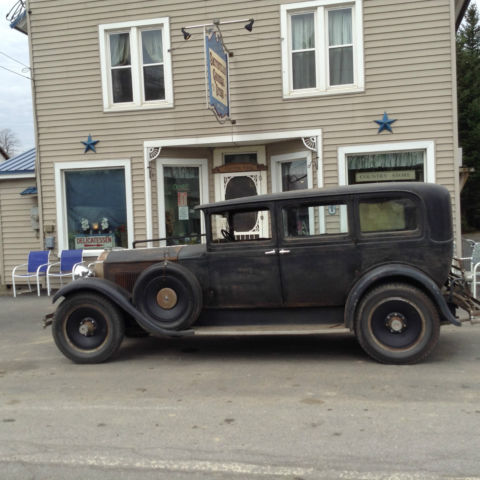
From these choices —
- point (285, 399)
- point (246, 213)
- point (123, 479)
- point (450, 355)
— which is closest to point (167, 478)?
point (123, 479)

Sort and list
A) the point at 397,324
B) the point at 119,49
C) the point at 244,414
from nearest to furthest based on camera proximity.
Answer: the point at 244,414, the point at 397,324, the point at 119,49

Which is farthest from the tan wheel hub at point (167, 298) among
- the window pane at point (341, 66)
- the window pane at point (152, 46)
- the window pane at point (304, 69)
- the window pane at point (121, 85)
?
the window pane at point (152, 46)

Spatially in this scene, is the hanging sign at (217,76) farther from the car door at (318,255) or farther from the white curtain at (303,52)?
the car door at (318,255)

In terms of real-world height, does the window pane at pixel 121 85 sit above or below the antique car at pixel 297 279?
above

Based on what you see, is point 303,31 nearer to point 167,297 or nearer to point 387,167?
point 387,167

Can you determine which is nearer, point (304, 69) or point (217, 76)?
point (217, 76)

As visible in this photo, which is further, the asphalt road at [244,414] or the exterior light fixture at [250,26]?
the exterior light fixture at [250,26]

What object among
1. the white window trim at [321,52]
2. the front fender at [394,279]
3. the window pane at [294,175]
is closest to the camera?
the front fender at [394,279]

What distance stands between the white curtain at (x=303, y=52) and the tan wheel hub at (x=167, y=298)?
21.4ft

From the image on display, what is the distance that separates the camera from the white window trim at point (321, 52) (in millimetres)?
10414

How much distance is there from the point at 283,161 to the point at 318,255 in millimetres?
5859

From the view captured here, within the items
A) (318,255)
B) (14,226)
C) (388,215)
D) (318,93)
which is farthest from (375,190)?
(14,226)

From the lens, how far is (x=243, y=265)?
5.93 meters

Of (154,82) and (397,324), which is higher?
(154,82)
